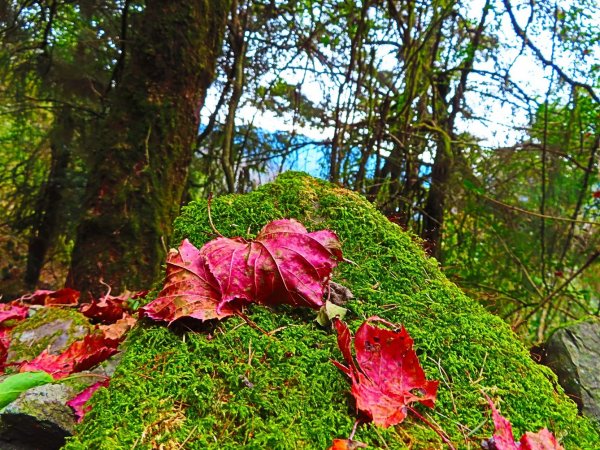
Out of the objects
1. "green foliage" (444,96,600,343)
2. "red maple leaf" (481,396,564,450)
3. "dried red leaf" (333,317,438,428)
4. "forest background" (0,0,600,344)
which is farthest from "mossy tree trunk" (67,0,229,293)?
"green foliage" (444,96,600,343)

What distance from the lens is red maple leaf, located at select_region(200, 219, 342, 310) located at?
49.3 inches

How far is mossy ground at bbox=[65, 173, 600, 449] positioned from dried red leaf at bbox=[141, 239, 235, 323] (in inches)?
1.5

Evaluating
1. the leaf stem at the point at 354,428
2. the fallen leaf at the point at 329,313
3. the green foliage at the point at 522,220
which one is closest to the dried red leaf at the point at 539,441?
the leaf stem at the point at 354,428

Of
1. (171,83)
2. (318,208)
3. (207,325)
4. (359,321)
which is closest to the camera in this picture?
(207,325)

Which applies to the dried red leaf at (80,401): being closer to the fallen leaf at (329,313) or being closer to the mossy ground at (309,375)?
the mossy ground at (309,375)

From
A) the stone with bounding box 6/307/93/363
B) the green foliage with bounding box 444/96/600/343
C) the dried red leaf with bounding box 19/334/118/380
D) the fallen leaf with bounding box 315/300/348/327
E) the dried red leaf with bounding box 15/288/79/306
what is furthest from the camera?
the green foliage with bounding box 444/96/600/343

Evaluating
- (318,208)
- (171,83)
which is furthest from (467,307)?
(171,83)

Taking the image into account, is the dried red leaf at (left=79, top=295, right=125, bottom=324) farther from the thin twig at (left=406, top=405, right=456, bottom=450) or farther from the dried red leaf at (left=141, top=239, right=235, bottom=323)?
the thin twig at (left=406, top=405, right=456, bottom=450)

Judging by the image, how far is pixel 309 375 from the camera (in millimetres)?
1068

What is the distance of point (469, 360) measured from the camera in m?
1.22

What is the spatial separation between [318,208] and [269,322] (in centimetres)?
60

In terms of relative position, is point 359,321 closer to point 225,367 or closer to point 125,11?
point 225,367

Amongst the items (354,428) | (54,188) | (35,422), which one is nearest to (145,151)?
(35,422)

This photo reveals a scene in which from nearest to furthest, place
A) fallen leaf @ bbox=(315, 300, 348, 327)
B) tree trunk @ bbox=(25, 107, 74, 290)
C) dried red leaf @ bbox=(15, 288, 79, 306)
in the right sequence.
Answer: fallen leaf @ bbox=(315, 300, 348, 327) < dried red leaf @ bbox=(15, 288, 79, 306) < tree trunk @ bbox=(25, 107, 74, 290)
